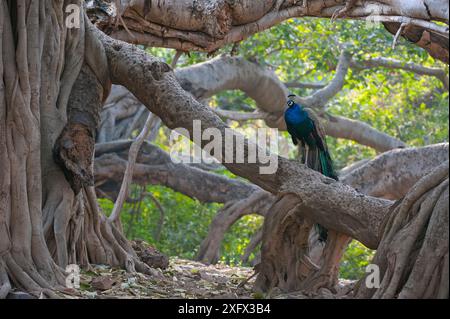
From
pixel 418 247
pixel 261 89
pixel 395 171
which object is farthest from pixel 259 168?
pixel 261 89

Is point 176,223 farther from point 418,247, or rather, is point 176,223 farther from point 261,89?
point 418,247

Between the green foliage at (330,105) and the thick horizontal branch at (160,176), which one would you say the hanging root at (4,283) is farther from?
the green foliage at (330,105)

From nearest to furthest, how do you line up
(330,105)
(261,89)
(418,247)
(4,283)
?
(418,247)
(4,283)
(261,89)
(330,105)

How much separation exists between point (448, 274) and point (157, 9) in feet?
12.1

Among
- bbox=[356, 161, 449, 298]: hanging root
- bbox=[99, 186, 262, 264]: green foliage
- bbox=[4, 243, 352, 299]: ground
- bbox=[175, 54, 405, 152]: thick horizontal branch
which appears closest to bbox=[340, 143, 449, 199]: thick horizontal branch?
bbox=[175, 54, 405, 152]: thick horizontal branch

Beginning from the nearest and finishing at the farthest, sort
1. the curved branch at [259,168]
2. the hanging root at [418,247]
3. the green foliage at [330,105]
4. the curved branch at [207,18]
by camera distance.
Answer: the hanging root at [418,247]
the curved branch at [259,168]
the curved branch at [207,18]
the green foliage at [330,105]

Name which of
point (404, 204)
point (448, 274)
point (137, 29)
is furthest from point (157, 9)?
point (448, 274)

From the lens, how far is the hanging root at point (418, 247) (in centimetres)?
390

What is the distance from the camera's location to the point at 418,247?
4.15 m

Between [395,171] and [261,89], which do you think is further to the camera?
[261,89]

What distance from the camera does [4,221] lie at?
4.83 meters

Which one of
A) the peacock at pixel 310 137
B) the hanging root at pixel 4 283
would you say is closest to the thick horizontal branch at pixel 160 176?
the peacock at pixel 310 137

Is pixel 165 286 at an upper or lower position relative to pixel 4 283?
lower
